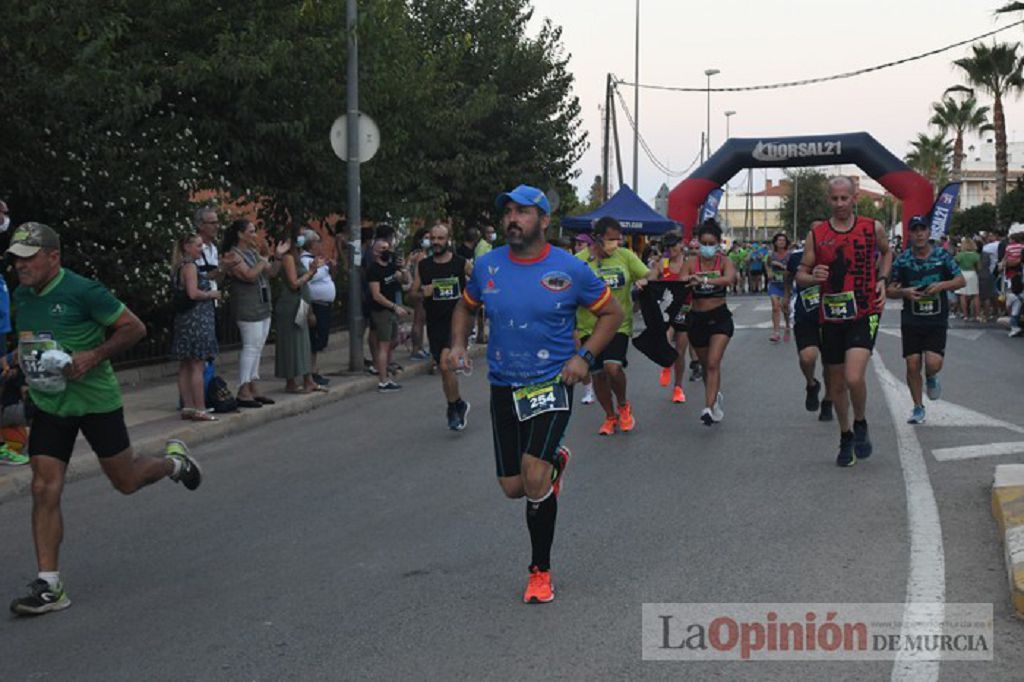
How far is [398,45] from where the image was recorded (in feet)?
60.4

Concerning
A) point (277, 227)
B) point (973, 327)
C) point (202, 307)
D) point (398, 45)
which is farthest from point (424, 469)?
point (973, 327)

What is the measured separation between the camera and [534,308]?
18.9 feet

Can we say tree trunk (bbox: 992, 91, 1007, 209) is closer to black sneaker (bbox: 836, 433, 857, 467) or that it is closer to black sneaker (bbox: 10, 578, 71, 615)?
black sneaker (bbox: 836, 433, 857, 467)

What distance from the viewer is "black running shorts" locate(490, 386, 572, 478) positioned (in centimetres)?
570

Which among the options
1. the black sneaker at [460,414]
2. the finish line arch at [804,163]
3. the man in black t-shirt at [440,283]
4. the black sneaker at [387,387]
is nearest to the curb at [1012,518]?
the black sneaker at [460,414]

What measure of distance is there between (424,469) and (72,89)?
5.76 metres

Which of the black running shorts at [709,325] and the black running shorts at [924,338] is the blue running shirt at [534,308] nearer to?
the black running shorts at [709,325]

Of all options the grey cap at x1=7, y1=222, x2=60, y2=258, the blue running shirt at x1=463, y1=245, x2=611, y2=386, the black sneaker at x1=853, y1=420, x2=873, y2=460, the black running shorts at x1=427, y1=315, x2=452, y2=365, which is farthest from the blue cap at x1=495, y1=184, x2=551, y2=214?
the black running shorts at x1=427, y1=315, x2=452, y2=365

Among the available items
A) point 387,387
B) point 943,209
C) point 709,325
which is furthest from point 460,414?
point 943,209

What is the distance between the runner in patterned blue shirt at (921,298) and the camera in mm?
10711

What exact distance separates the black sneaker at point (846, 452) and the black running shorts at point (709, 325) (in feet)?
8.16

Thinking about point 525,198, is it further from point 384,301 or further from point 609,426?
point 384,301

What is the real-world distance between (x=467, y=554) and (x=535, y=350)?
135 cm

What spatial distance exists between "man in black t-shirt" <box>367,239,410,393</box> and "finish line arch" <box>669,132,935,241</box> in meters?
13.3
